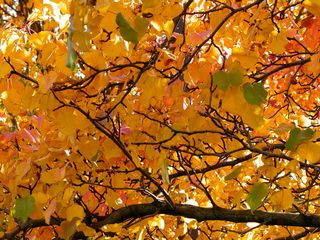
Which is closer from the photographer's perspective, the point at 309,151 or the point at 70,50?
the point at 70,50

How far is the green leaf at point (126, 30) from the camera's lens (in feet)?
3.87

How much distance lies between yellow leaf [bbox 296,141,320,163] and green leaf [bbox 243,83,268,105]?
0.26 m

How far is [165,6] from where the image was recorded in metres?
1.54

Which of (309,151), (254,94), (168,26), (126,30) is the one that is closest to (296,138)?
(309,151)

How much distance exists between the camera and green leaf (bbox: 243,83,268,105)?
1.40 m

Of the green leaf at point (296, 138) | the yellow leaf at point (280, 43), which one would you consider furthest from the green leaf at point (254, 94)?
the yellow leaf at point (280, 43)

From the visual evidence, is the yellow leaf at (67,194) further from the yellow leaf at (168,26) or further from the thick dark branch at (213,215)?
the yellow leaf at (168,26)

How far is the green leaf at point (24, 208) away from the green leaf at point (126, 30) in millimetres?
761

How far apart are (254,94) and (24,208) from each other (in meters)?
0.84

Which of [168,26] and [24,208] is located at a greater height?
[168,26]

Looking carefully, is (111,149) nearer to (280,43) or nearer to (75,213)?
(75,213)

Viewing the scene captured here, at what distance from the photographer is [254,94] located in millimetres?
1408

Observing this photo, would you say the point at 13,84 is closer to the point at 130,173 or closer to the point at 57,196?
the point at 57,196

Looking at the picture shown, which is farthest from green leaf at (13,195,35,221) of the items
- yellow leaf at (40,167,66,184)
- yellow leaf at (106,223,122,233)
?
yellow leaf at (106,223,122,233)
